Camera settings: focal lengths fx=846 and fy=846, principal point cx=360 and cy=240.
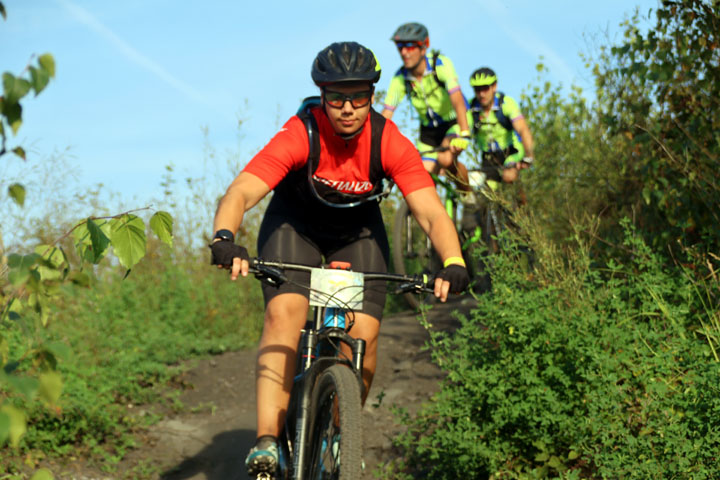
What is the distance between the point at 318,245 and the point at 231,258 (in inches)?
47.8

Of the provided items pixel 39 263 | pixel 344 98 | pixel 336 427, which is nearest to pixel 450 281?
pixel 336 427

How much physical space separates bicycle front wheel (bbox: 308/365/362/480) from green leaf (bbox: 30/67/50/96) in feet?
6.35

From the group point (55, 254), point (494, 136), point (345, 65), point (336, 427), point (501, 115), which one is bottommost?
point (336, 427)

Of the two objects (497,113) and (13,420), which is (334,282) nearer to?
(13,420)

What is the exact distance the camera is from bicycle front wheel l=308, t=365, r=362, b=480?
334 centimetres

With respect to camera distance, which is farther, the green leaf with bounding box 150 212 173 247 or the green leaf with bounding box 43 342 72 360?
the green leaf with bounding box 150 212 173 247

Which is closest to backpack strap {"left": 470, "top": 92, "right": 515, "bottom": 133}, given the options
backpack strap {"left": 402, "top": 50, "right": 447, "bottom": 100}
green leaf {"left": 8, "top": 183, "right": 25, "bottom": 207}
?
backpack strap {"left": 402, "top": 50, "right": 447, "bottom": 100}

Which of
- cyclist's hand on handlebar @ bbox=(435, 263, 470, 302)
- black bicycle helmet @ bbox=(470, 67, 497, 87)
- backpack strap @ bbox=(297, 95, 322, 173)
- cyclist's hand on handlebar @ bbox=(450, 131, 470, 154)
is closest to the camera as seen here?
cyclist's hand on handlebar @ bbox=(435, 263, 470, 302)

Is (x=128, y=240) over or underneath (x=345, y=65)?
underneath

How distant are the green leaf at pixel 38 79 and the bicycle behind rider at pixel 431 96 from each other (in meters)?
6.98

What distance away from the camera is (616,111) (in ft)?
24.6

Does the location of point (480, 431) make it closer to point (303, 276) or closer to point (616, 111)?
point (303, 276)

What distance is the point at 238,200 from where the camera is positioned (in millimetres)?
4016

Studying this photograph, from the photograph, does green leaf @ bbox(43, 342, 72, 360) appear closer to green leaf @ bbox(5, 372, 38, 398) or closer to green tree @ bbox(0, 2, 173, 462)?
green tree @ bbox(0, 2, 173, 462)
